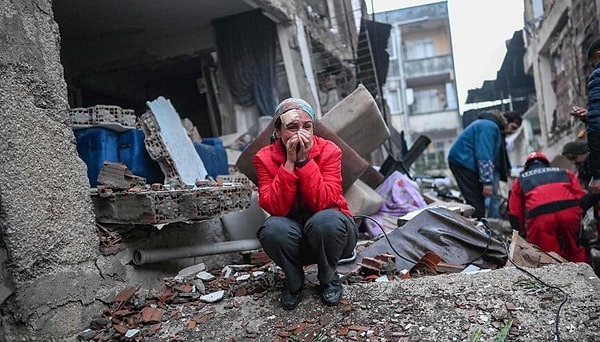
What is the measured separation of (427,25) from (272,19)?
27334 mm

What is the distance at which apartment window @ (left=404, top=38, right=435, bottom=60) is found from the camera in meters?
33.0

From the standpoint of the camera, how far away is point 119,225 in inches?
130

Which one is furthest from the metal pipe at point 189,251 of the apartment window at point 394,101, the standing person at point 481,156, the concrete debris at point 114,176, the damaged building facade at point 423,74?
the apartment window at point 394,101

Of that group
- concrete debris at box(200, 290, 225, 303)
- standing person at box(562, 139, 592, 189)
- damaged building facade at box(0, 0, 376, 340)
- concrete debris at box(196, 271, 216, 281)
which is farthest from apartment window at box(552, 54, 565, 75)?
concrete debris at box(200, 290, 225, 303)

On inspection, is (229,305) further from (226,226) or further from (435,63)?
(435,63)

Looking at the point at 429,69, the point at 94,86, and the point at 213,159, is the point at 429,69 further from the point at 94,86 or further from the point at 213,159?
the point at 213,159

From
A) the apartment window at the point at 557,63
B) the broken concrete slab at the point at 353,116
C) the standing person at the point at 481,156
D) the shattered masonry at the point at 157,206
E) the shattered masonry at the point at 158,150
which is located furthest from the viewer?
the apartment window at the point at 557,63

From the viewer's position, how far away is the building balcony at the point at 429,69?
1249 inches

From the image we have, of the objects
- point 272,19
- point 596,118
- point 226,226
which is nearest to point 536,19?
point 272,19

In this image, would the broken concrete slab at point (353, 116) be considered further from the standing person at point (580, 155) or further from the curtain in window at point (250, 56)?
the curtain in window at point (250, 56)

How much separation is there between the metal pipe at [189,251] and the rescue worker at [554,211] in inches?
107

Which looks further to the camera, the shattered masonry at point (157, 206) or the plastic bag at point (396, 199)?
the plastic bag at point (396, 199)

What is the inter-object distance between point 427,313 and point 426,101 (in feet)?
109

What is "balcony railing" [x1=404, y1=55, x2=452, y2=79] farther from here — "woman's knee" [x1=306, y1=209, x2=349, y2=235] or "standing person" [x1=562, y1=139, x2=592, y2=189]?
"woman's knee" [x1=306, y1=209, x2=349, y2=235]
